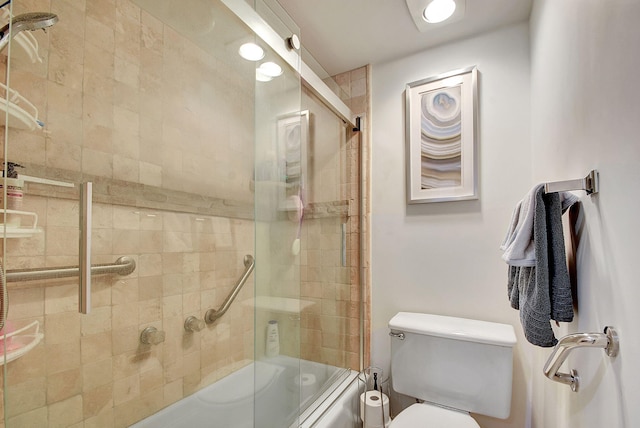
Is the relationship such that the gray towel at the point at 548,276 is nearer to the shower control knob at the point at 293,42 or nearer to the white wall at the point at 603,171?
the white wall at the point at 603,171

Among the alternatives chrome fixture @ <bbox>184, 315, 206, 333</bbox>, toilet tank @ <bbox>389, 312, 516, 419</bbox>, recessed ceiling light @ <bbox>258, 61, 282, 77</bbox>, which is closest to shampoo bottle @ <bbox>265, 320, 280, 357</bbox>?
chrome fixture @ <bbox>184, 315, 206, 333</bbox>

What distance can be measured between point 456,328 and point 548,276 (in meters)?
0.64

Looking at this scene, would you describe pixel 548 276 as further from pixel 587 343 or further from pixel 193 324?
pixel 193 324

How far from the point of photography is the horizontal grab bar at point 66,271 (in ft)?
2.79

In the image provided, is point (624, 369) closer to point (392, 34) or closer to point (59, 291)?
point (59, 291)

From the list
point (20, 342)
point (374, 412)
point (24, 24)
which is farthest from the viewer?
point (374, 412)

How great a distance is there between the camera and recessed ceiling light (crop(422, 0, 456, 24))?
51.7 inches

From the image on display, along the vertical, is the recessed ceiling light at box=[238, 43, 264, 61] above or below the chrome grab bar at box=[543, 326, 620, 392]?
above

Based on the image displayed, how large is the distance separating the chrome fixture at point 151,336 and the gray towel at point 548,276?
1.33m

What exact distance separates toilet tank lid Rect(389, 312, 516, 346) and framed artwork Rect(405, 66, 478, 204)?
23.4 inches

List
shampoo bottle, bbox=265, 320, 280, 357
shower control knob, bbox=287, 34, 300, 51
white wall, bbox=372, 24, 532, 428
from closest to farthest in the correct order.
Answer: shampoo bottle, bbox=265, 320, 280, 357
shower control knob, bbox=287, 34, 300, 51
white wall, bbox=372, 24, 532, 428

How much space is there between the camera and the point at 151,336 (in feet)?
3.98

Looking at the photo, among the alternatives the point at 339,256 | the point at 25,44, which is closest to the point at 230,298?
the point at 339,256

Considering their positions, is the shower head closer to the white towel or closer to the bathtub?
the bathtub
